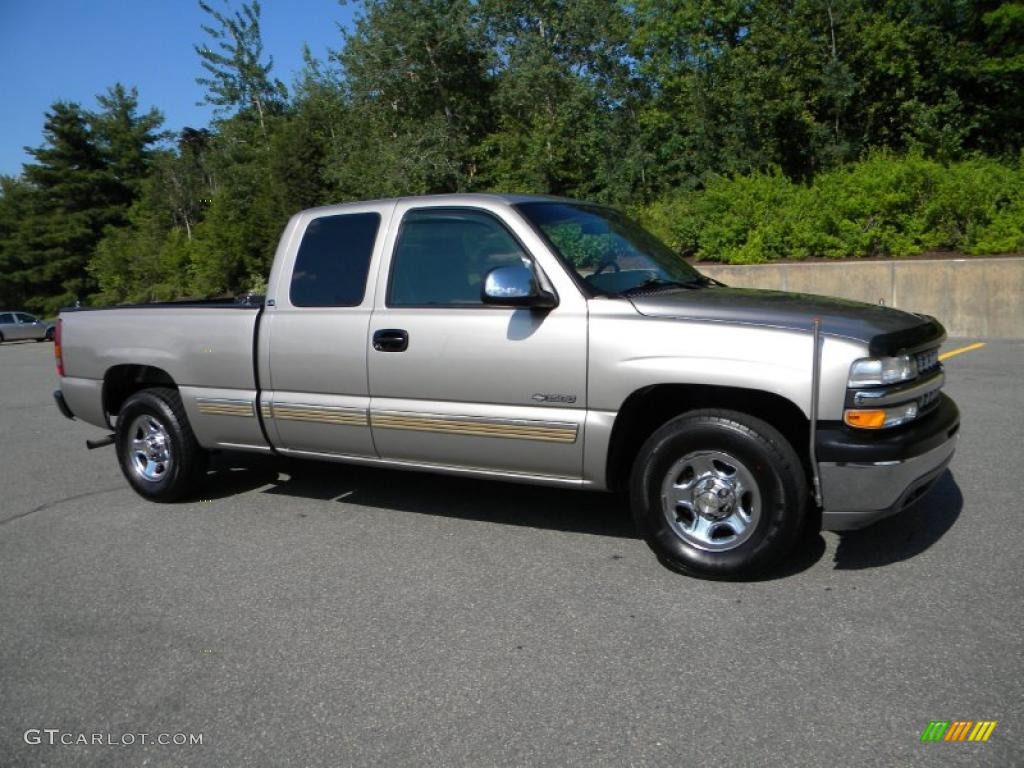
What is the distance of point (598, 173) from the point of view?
24.7 metres

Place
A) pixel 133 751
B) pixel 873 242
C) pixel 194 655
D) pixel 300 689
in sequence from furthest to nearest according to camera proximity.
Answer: pixel 873 242, pixel 194 655, pixel 300 689, pixel 133 751

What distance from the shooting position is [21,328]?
32.4m

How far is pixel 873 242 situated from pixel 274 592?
14336 millimetres

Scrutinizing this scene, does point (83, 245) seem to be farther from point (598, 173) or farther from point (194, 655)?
point (194, 655)

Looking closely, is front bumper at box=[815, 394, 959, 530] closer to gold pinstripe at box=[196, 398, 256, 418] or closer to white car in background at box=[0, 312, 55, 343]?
gold pinstripe at box=[196, 398, 256, 418]

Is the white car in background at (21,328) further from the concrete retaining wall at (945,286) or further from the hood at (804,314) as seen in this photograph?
the hood at (804,314)

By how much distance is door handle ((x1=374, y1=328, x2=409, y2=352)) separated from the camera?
4.77 m

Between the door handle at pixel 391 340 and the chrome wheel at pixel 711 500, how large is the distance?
165 centimetres

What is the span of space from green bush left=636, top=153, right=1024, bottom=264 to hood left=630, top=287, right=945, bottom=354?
1201 cm

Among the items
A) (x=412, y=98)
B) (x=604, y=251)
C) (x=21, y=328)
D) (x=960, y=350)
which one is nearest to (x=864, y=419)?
(x=604, y=251)

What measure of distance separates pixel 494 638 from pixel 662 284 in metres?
2.21

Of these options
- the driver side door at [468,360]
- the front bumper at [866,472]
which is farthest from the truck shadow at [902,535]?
the driver side door at [468,360]

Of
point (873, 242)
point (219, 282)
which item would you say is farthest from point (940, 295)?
point (219, 282)

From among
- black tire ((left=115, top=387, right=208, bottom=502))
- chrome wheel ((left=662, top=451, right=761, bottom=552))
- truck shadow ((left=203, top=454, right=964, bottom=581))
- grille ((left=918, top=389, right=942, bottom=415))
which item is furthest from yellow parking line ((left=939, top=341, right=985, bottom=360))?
black tire ((left=115, top=387, right=208, bottom=502))
